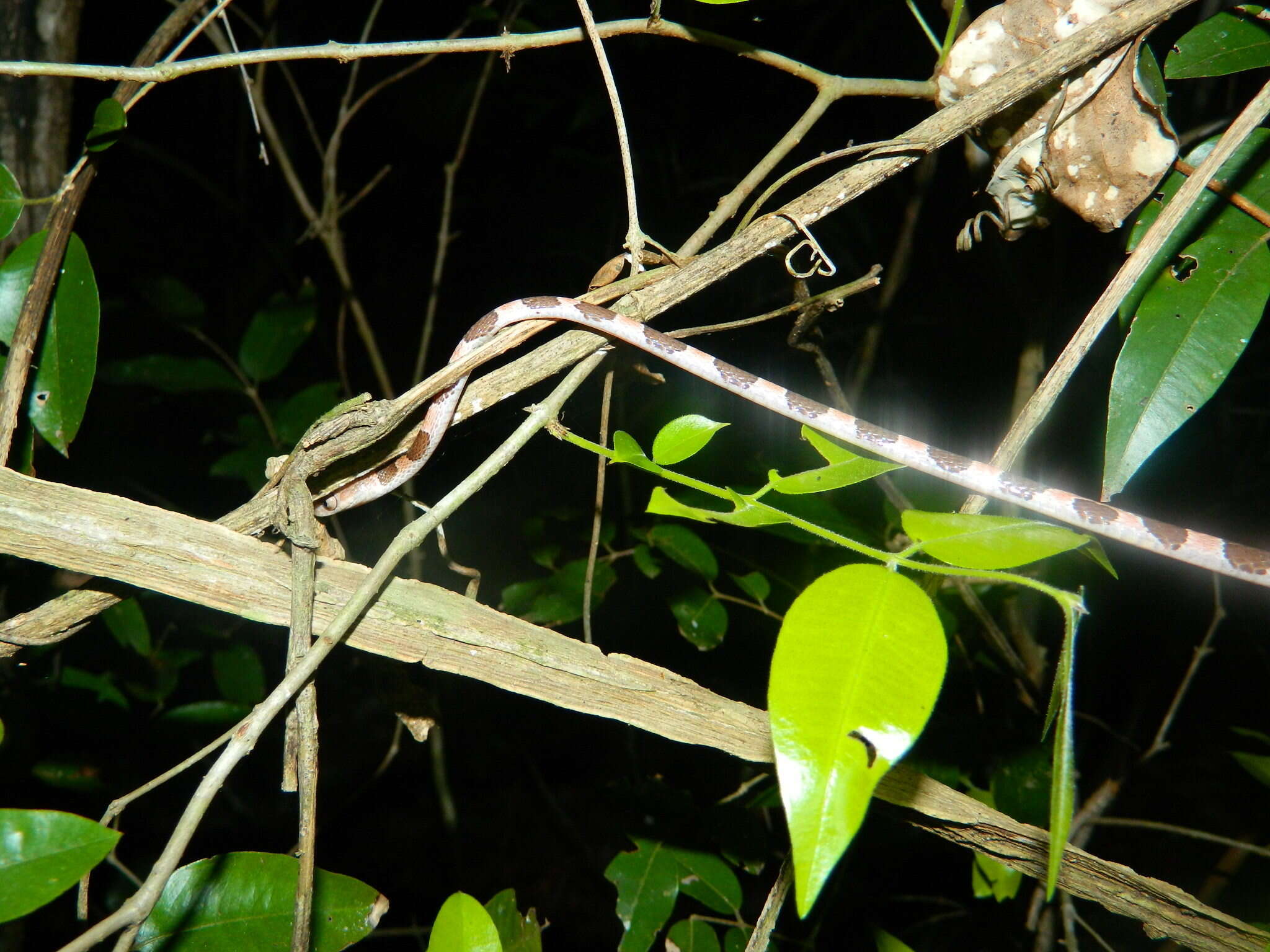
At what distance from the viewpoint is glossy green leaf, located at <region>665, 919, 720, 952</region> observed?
1435 millimetres

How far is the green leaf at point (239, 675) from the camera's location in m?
1.96

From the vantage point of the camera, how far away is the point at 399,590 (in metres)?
0.99

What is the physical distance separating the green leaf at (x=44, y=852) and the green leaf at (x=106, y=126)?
39.5 inches

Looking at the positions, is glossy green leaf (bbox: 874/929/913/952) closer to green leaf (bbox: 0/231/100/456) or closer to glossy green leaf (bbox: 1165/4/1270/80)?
glossy green leaf (bbox: 1165/4/1270/80)

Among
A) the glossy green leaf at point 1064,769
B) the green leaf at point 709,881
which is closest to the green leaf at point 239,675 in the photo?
the green leaf at point 709,881

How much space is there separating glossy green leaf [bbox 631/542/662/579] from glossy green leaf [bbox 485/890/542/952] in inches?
26.0

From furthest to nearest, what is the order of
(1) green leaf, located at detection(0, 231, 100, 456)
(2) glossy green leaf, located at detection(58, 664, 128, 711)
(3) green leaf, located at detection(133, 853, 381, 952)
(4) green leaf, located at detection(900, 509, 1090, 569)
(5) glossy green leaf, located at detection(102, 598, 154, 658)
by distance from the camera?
(2) glossy green leaf, located at detection(58, 664, 128, 711) < (5) glossy green leaf, located at detection(102, 598, 154, 658) < (1) green leaf, located at detection(0, 231, 100, 456) < (3) green leaf, located at detection(133, 853, 381, 952) < (4) green leaf, located at detection(900, 509, 1090, 569)

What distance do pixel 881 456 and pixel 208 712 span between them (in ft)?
5.92

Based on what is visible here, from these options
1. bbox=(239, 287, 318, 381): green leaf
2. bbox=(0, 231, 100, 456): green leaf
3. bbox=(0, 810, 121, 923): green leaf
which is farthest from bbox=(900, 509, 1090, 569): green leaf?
bbox=(239, 287, 318, 381): green leaf

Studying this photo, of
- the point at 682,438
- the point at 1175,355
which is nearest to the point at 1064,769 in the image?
the point at 682,438

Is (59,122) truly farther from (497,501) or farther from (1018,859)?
(1018,859)

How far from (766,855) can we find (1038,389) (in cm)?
111

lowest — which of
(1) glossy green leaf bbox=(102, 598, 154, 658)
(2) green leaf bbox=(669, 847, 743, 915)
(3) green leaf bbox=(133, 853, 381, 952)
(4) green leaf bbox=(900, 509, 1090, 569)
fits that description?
(2) green leaf bbox=(669, 847, 743, 915)

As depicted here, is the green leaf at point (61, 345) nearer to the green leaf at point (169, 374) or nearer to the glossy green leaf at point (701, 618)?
the green leaf at point (169, 374)
